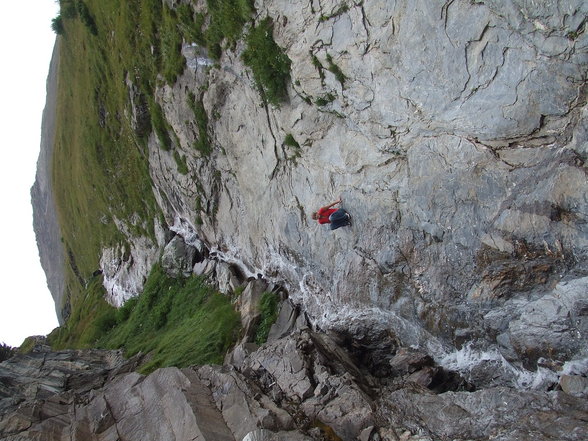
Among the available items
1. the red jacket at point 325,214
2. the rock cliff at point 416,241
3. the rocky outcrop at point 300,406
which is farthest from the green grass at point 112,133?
the red jacket at point 325,214

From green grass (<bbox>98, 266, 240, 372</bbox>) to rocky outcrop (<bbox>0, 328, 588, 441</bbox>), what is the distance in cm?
459

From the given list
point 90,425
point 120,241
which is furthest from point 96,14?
point 90,425

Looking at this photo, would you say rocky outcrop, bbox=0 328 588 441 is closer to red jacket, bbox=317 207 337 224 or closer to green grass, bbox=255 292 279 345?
green grass, bbox=255 292 279 345

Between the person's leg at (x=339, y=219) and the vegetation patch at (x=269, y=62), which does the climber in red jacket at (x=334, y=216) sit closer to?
the person's leg at (x=339, y=219)

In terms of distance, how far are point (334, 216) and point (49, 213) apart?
5967cm

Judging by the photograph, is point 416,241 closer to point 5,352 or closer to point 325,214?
point 325,214

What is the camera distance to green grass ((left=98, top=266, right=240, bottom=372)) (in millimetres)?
21984

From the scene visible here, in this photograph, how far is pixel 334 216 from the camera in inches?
687

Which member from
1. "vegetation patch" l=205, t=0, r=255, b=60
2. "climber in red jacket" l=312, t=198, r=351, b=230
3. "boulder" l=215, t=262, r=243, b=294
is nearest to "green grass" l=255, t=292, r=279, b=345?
"boulder" l=215, t=262, r=243, b=294

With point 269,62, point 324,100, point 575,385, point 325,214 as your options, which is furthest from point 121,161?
point 575,385

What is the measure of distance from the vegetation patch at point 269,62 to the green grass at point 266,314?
883cm

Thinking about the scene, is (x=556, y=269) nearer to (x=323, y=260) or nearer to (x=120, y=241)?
(x=323, y=260)

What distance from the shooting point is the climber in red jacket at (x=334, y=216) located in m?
17.4

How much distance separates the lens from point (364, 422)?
1255cm
